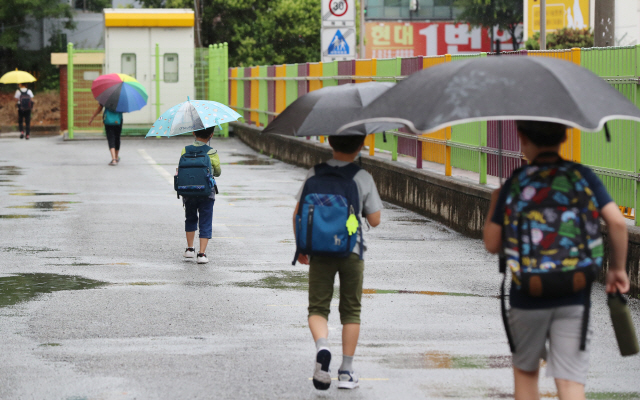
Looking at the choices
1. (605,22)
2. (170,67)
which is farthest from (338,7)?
(170,67)

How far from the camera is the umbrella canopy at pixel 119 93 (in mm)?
19922

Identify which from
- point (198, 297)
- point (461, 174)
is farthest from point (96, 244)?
point (461, 174)

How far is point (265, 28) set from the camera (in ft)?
169

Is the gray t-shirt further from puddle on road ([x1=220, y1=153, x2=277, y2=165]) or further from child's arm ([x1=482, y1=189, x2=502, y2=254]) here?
puddle on road ([x1=220, y1=153, x2=277, y2=165])

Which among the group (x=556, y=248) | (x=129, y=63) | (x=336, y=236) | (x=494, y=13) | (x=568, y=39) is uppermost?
(x=494, y=13)

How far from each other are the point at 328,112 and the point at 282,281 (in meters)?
3.75

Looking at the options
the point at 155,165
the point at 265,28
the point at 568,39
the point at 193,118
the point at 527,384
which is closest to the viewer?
the point at 527,384

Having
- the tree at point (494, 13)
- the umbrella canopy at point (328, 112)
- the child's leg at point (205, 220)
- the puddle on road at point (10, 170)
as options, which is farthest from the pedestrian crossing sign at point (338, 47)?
the tree at point (494, 13)

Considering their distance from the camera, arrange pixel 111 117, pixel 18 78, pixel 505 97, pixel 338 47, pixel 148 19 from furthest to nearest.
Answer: pixel 18 78
pixel 148 19
pixel 111 117
pixel 338 47
pixel 505 97

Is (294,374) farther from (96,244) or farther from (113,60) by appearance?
(113,60)

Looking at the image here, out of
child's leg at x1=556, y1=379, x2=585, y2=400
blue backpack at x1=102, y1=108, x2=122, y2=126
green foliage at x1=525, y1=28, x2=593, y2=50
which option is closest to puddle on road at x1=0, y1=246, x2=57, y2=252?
child's leg at x1=556, y1=379, x2=585, y2=400

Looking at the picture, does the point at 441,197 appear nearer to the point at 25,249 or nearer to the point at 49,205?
the point at 25,249

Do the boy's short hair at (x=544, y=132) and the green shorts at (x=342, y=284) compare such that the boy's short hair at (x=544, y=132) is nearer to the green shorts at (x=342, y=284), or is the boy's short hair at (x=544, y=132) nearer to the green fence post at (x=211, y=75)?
the green shorts at (x=342, y=284)

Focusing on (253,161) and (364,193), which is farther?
(253,161)
